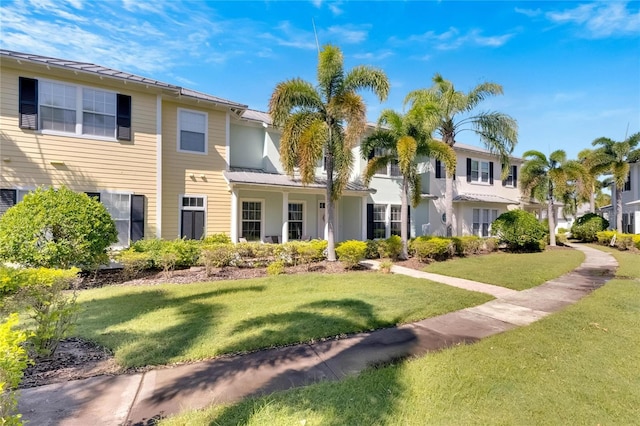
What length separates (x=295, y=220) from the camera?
1708 centimetres

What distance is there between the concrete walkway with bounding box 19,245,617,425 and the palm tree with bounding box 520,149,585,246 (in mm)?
17912

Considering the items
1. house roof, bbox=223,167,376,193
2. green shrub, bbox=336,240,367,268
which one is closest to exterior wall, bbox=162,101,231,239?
house roof, bbox=223,167,376,193

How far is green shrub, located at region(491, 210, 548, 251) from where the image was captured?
723 inches

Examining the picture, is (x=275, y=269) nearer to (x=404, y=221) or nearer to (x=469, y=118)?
(x=404, y=221)

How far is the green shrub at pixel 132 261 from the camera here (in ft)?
32.5

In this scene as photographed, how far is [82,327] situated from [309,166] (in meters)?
7.42

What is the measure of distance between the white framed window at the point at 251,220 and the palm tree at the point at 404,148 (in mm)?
5404

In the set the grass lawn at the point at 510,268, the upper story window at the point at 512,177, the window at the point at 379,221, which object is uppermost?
the upper story window at the point at 512,177

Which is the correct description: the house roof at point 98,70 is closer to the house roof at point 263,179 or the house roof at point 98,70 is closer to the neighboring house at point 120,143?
the neighboring house at point 120,143

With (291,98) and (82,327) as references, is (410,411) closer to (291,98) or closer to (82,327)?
(82,327)

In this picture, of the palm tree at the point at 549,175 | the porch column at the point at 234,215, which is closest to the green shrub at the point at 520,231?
the palm tree at the point at 549,175

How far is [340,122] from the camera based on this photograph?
12352 mm

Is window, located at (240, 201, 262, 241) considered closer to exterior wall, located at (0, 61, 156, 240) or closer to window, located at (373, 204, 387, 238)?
exterior wall, located at (0, 61, 156, 240)

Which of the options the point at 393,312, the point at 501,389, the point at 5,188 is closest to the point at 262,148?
the point at 5,188
